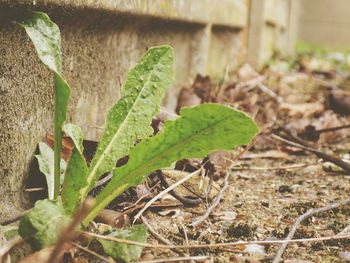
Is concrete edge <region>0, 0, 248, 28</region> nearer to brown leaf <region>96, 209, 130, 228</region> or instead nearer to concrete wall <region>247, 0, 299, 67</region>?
concrete wall <region>247, 0, 299, 67</region>

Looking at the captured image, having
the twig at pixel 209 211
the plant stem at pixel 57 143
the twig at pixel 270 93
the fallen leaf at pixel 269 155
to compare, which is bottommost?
the fallen leaf at pixel 269 155

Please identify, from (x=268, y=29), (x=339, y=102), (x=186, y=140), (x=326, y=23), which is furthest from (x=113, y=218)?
(x=326, y=23)

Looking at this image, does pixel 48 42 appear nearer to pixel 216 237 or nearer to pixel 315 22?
pixel 216 237

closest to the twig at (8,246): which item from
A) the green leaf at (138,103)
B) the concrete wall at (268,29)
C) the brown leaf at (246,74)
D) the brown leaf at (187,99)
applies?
the green leaf at (138,103)

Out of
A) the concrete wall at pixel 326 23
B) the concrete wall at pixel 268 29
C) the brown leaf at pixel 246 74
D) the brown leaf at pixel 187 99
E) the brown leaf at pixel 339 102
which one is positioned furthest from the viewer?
the concrete wall at pixel 326 23

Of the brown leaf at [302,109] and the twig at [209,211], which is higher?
the twig at [209,211]

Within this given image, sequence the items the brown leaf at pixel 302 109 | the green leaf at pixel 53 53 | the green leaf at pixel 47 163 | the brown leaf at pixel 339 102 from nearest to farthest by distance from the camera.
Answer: the green leaf at pixel 53 53 < the green leaf at pixel 47 163 < the brown leaf at pixel 339 102 < the brown leaf at pixel 302 109

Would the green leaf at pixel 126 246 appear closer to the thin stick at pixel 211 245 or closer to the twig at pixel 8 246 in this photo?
→ the thin stick at pixel 211 245
